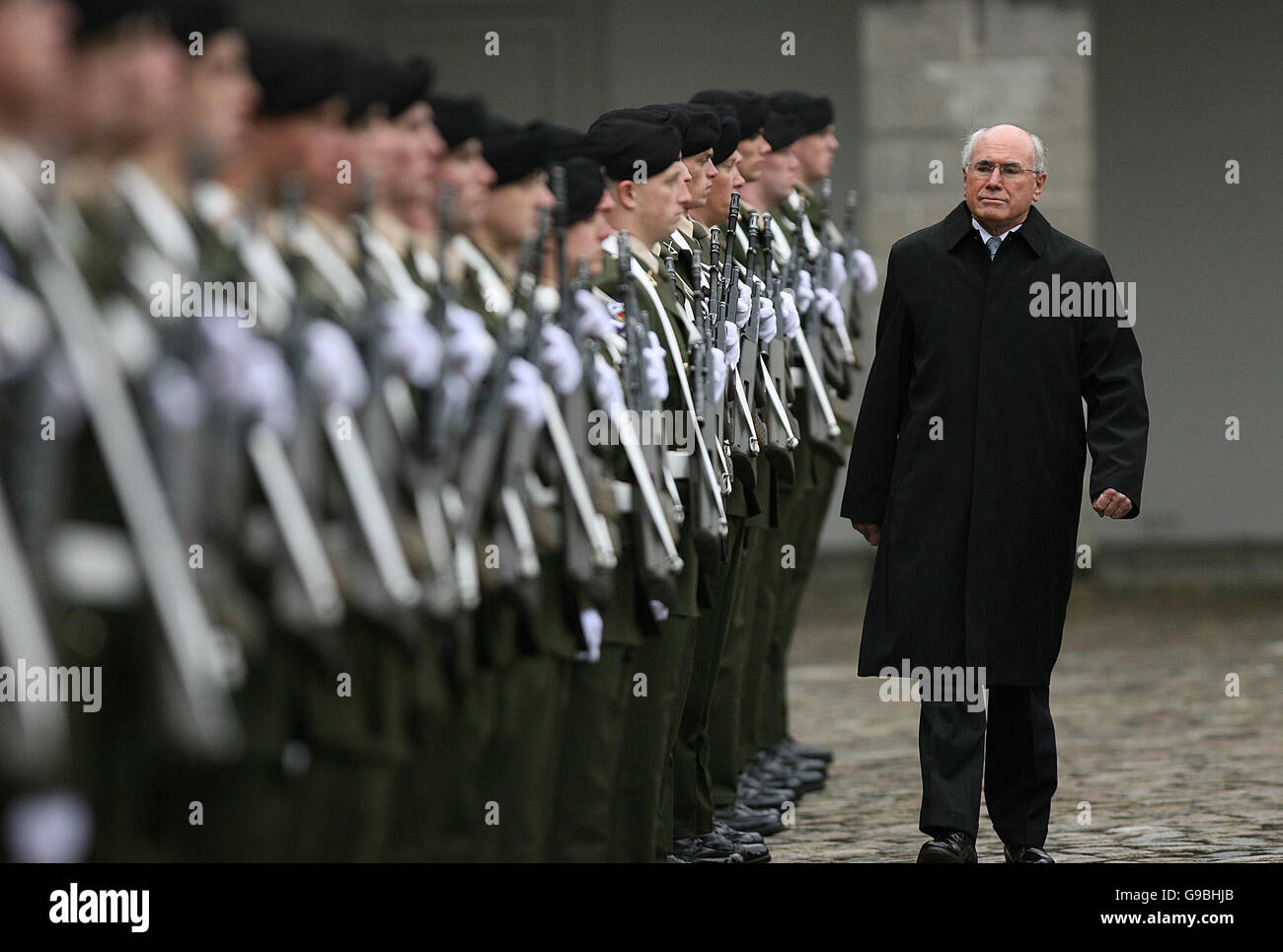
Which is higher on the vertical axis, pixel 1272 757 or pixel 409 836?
pixel 409 836

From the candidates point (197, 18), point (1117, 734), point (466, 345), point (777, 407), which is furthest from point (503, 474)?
point (1117, 734)

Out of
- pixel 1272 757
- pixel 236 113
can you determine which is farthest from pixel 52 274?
pixel 1272 757

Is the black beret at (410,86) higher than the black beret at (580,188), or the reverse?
the black beret at (410,86)

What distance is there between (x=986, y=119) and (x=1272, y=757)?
5533mm

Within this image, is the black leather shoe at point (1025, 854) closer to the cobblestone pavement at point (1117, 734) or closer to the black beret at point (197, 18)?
the cobblestone pavement at point (1117, 734)

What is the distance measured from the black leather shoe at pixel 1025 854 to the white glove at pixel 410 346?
240cm

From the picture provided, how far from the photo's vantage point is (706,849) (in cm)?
613

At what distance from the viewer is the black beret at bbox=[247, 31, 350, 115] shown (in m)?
3.81

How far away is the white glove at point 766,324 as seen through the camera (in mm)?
6591

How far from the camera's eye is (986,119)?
508 inches

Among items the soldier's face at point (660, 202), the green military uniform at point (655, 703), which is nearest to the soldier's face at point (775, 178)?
the soldier's face at point (660, 202)

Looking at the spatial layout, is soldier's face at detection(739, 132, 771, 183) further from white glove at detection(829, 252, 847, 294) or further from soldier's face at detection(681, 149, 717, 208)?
soldier's face at detection(681, 149, 717, 208)
